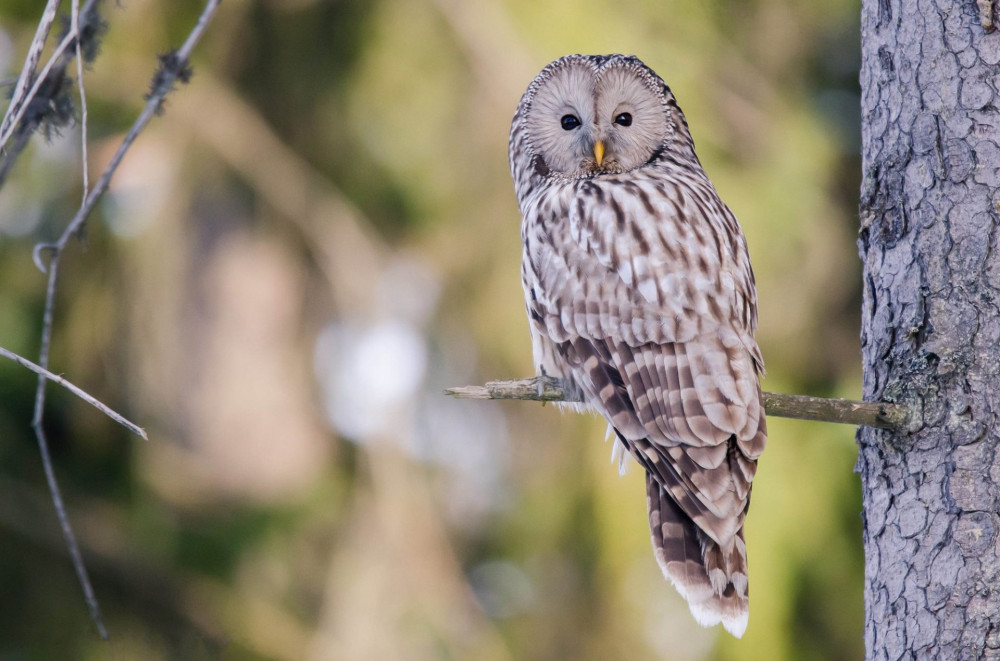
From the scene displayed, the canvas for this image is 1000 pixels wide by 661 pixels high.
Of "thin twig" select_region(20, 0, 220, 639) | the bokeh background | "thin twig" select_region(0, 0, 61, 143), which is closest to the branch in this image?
"thin twig" select_region(20, 0, 220, 639)

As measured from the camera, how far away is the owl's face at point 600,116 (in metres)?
2.89

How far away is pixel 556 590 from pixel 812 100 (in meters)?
2.80

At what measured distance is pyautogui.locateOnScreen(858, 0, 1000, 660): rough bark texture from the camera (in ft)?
6.18

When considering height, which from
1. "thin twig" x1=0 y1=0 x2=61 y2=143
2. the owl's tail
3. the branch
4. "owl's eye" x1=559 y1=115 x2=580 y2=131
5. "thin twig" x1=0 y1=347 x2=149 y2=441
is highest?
"owl's eye" x1=559 y1=115 x2=580 y2=131

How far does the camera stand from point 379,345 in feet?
18.0

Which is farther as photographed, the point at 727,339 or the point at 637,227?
the point at 637,227

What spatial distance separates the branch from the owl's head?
105cm

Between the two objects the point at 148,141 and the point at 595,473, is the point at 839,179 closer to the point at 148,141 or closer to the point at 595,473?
the point at 595,473

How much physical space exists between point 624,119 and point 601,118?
0.11 metres

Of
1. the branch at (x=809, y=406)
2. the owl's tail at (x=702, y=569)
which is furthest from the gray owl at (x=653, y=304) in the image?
the branch at (x=809, y=406)

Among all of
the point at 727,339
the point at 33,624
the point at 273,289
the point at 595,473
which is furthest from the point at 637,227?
the point at 33,624

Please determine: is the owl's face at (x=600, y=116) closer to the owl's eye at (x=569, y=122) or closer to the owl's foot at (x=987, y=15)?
the owl's eye at (x=569, y=122)

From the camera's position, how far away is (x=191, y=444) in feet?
17.9

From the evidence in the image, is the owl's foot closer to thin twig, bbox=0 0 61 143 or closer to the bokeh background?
thin twig, bbox=0 0 61 143
